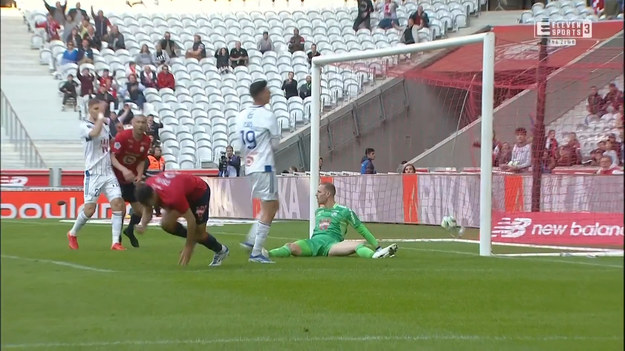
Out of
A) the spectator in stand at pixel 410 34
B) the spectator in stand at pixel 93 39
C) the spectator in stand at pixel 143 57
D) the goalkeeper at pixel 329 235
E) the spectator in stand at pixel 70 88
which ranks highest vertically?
the spectator in stand at pixel 410 34

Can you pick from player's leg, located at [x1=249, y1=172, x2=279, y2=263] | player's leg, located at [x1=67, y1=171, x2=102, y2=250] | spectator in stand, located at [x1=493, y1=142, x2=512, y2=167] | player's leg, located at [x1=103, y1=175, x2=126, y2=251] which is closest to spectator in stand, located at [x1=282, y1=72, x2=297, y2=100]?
spectator in stand, located at [x1=493, y1=142, x2=512, y2=167]

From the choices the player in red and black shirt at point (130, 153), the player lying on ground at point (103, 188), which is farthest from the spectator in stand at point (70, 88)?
the player lying on ground at point (103, 188)

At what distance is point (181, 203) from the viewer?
30.2ft

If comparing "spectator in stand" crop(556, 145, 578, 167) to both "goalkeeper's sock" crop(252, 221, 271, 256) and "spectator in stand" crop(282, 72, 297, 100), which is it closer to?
"goalkeeper's sock" crop(252, 221, 271, 256)

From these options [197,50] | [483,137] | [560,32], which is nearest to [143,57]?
[197,50]

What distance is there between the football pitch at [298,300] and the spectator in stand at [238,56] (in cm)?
1366

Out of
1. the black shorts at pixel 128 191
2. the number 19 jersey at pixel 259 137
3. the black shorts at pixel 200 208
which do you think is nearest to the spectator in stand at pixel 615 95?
the black shorts at pixel 200 208

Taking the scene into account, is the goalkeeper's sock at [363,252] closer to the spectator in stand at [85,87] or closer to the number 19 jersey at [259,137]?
the number 19 jersey at [259,137]

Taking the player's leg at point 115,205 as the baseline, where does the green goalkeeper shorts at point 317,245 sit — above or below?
below

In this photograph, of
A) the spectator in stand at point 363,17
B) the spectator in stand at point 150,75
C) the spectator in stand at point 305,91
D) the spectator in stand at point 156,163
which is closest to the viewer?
the spectator in stand at point 156,163

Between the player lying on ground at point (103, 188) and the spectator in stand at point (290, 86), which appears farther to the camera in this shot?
the spectator in stand at point (290, 86)

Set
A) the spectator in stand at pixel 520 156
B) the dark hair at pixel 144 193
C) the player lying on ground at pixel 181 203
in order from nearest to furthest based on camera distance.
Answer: the dark hair at pixel 144 193
the player lying on ground at pixel 181 203
the spectator in stand at pixel 520 156

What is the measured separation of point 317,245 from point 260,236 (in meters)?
1.44

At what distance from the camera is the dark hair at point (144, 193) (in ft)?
28.4
